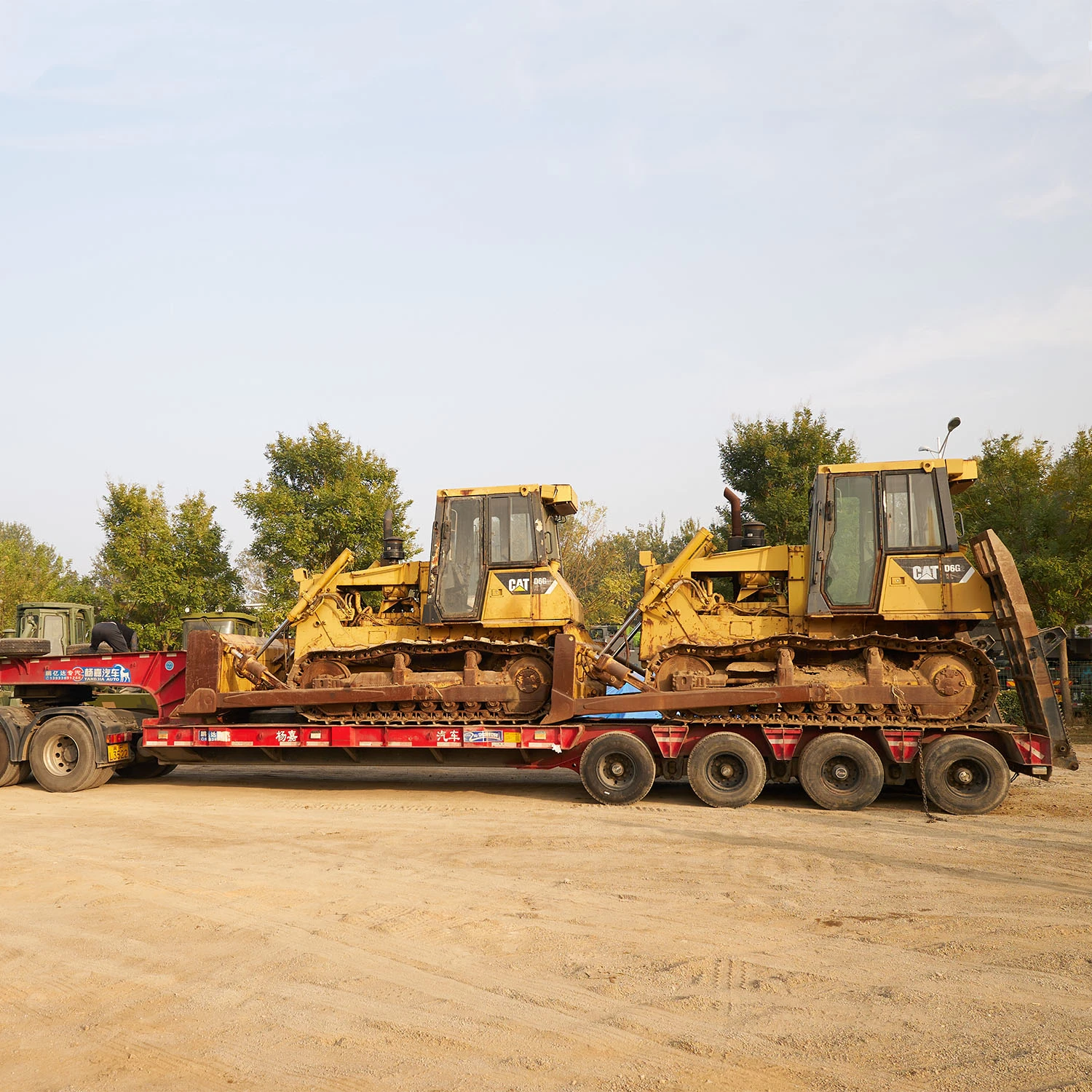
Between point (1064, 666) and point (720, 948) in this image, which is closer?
point (720, 948)

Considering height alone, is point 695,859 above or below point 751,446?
below

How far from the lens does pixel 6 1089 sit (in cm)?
482

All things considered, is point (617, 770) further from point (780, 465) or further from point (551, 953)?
point (780, 465)

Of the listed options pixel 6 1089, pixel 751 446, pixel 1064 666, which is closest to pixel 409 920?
pixel 6 1089

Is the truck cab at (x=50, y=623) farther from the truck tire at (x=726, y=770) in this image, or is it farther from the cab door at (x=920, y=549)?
the cab door at (x=920, y=549)

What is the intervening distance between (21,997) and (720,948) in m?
4.46

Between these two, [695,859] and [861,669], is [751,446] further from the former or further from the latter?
[695,859]

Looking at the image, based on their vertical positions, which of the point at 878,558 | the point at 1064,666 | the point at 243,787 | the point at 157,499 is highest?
the point at 157,499

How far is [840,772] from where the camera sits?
40.8 ft

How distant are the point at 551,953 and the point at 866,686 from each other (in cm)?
692

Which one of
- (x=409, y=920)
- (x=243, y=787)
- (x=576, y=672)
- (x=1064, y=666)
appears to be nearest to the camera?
(x=409, y=920)

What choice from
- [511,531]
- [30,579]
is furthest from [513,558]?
[30,579]

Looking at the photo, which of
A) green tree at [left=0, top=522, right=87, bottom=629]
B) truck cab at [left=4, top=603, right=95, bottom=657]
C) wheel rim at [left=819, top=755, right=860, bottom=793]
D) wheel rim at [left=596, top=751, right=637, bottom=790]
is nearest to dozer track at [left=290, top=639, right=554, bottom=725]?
wheel rim at [left=596, top=751, right=637, bottom=790]

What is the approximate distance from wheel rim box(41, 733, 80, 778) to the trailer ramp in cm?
1300
